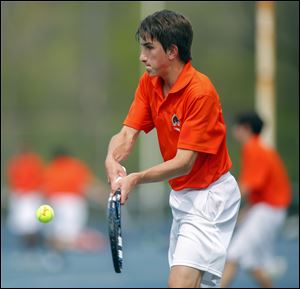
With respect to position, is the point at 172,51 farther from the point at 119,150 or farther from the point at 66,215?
the point at 66,215

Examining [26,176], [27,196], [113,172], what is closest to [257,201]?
[113,172]

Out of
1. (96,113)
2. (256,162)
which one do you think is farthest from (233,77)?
(256,162)

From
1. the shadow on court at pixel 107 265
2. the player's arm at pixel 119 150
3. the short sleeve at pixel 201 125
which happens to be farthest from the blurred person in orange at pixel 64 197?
the short sleeve at pixel 201 125

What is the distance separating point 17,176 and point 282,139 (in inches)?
230

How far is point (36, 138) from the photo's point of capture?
23.3m

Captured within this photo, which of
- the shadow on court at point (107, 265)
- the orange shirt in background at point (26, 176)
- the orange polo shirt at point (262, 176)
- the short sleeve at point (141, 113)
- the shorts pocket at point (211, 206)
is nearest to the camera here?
the shorts pocket at point (211, 206)

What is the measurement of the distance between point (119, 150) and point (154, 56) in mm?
751

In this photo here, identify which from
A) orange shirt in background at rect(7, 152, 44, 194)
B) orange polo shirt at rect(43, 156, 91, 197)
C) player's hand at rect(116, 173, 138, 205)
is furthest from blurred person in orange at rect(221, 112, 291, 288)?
orange shirt in background at rect(7, 152, 44, 194)

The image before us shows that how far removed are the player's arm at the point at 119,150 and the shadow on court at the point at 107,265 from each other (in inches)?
208

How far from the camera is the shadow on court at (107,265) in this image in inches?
525

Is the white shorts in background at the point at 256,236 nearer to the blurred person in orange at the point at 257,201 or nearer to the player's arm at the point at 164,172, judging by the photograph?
the blurred person in orange at the point at 257,201

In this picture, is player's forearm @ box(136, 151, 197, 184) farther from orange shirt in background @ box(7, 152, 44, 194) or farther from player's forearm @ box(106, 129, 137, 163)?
orange shirt in background @ box(7, 152, 44, 194)

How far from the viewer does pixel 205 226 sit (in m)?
6.71

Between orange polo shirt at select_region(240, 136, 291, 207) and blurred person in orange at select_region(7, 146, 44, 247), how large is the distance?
793 cm
